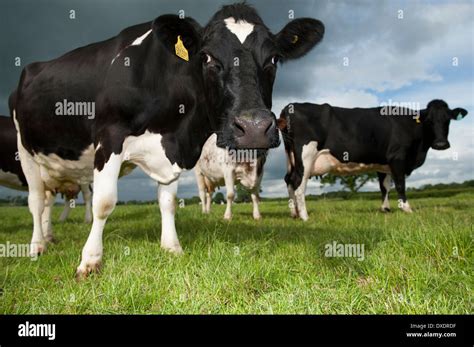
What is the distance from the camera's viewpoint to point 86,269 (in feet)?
14.3

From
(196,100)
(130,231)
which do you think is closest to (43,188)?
(130,231)

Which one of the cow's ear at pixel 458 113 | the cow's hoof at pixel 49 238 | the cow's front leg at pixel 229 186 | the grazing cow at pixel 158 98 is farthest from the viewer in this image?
the cow's ear at pixel 458 113

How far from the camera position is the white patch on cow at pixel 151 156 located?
4676mm

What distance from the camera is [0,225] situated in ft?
36.4

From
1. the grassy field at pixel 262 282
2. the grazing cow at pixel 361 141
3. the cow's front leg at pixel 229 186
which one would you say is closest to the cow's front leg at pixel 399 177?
the grazing cow at pixel 361 141

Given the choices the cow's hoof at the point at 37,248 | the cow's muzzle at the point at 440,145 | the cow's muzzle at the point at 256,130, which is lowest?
the cow's hoof at the point at 37,248

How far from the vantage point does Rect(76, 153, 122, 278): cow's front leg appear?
14.5 feet

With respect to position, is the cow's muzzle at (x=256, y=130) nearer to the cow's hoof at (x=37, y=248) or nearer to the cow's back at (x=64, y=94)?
the cow's back at (x=64, y=94)

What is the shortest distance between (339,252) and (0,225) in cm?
966

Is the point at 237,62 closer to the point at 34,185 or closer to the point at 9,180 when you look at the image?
the point at 34,185

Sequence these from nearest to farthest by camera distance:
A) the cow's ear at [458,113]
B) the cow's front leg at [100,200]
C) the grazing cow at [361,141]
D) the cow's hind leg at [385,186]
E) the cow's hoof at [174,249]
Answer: the cow's front leg at [100,200] → the cow's hoof at [174,249] → the grazing cow at [361,141] → the cow's hind leg at [385,186] → the cow's ear at [458,113]

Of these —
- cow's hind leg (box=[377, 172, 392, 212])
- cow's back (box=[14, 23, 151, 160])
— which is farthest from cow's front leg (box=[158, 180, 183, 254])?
cow's hind leg (box=[377, 172, 392, 212])

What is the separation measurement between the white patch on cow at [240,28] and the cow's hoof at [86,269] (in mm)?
2680

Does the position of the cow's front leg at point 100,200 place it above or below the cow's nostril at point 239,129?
below
